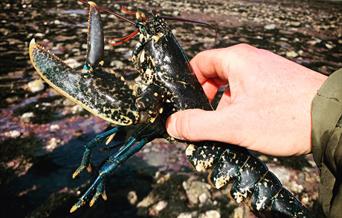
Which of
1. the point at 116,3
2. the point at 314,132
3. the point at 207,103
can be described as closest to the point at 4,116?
the point at 207,103

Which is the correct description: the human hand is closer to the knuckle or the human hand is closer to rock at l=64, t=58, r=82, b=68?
the knuckle

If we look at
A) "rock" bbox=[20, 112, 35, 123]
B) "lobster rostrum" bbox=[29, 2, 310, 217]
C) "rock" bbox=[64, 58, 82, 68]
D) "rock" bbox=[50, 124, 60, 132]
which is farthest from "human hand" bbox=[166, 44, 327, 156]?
"rock" bbox=[64, 58, 82, 68]

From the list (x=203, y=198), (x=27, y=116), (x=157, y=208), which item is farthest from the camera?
(x=27, y=116)

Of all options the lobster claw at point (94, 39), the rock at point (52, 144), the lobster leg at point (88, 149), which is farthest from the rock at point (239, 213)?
the rock at point (52, 144)

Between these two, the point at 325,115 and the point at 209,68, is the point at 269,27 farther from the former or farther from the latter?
the point at 325,115

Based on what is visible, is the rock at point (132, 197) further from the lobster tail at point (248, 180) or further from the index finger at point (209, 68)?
the index finger at point (209, 68)

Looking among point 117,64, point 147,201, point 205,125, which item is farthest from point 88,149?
point 117,64

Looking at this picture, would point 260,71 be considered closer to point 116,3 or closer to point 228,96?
point 228,96
